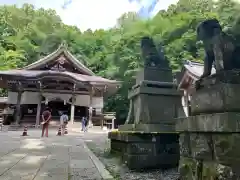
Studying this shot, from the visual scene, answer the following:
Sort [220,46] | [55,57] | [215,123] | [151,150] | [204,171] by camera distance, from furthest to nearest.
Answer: [55,57] → [151,150] → [220,46] → [204,171] → [215,123]

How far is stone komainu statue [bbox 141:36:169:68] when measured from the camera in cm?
520

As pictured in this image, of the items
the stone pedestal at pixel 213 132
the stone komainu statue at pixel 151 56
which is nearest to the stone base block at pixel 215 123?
the stone pedestal at pixel 213 132

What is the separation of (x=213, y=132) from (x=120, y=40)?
2976 cm

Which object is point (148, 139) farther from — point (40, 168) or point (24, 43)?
point (24, 43)

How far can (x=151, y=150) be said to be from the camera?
435 cm

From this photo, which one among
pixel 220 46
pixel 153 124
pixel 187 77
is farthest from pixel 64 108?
pixel 220 46

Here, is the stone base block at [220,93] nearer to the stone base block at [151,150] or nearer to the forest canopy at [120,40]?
the stone base block at [151,150]

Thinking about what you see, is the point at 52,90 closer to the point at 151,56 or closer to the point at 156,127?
the point at 151,56

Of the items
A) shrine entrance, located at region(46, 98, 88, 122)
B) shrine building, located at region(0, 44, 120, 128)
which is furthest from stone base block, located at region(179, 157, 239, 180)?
shrine entrance, located at region(46, 98, 88, 122)

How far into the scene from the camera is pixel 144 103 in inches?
189

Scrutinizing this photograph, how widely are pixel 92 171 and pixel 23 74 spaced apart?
58.5 ft

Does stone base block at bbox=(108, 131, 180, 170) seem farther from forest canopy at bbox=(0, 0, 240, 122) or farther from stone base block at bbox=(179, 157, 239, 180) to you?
forest canopy at bbox=(0, 0, 240, 122)

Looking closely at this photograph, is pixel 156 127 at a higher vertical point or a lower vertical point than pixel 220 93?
lower

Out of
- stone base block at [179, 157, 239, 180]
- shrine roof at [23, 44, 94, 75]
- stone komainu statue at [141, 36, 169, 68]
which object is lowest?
stone base block at [179, 157, 239, 180]
